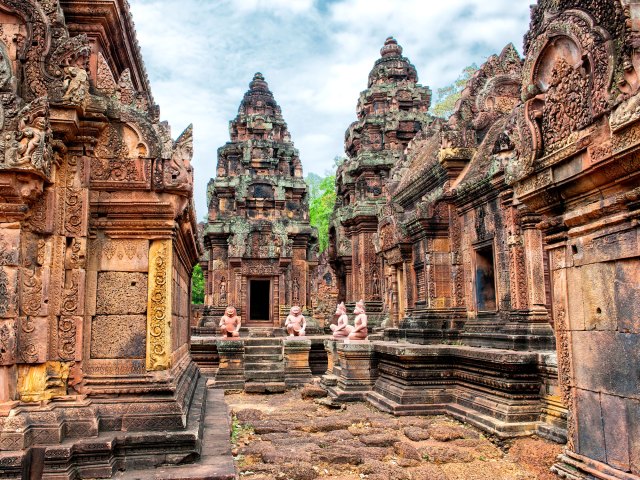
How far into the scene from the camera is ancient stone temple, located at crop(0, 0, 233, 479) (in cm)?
418

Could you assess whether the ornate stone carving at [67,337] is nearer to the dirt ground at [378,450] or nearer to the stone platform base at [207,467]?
the stone platform base at [207,467]

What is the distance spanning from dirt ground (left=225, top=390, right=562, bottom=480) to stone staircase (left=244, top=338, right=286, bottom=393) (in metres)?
3.73

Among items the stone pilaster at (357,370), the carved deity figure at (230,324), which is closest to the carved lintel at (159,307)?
the stone pilaster at (357,370)

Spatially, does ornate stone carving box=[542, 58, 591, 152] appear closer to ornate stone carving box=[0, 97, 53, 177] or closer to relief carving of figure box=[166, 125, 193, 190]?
relief carving of figure box=[166, 125, 193, 190]

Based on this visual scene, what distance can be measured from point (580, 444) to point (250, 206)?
1999 cm

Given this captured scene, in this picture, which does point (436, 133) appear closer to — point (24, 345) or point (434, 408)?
point (434, 408)

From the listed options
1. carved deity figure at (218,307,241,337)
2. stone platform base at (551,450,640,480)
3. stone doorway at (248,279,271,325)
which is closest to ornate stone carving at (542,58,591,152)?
stone platform base at (551,450,640,480)

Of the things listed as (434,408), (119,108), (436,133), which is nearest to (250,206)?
(436,133)

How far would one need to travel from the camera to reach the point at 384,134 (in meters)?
21.1

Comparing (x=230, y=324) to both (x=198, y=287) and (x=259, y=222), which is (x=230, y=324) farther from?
(x=198, y=287)

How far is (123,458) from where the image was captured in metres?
4.35

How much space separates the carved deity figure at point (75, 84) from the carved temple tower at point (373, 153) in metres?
15.1

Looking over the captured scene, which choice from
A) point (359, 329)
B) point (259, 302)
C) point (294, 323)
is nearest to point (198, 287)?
point (259, 302)

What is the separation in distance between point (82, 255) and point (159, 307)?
767mm
